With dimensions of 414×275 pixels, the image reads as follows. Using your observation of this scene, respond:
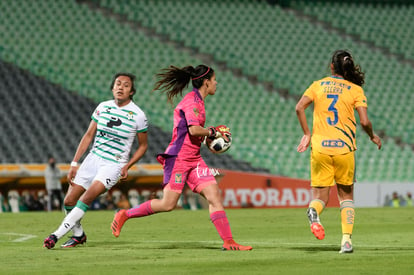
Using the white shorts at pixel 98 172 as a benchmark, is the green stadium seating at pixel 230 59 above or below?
above

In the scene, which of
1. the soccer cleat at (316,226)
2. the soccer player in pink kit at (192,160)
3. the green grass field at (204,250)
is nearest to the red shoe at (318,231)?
the soccer cleat at (316,226)

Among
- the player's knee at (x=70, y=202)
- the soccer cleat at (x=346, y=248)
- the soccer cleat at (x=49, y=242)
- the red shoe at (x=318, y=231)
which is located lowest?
the soccer cleat at (x=49, y=242)

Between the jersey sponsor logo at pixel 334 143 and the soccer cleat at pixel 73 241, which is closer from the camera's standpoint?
the jersey sponsor logo at pixel 334 143

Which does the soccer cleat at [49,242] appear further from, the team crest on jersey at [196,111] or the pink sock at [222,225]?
the team crest on jersey at [196,111]

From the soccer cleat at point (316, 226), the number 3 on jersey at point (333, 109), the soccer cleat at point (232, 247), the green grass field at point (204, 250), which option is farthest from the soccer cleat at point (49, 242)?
the number 3 on jersey at point (333, 109)

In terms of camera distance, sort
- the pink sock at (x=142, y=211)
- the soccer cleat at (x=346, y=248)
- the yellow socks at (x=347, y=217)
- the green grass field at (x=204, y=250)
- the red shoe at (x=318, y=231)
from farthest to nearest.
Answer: the pink sock at (x=142, y=211) → the yellow socks at (x=347, y=217) → the soccer cleat at (x=346, y=248) → the red shoe at (x=318, y=231) → the green grass field at (x=204, y=250)

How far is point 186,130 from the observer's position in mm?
9023

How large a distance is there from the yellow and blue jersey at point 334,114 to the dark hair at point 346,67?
129 millimetres

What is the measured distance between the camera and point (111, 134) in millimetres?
9461

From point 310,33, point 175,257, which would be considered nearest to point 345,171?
point 175,257

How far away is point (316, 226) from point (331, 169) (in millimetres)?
687

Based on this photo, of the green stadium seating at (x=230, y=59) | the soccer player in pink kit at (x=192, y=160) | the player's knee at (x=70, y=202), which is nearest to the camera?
the soccer player in pink kit at (x=192, y=160)

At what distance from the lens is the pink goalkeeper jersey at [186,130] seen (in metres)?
8.90

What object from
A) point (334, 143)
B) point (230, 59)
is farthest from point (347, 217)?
point (230, 59)
